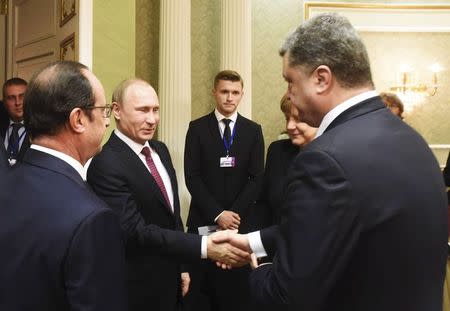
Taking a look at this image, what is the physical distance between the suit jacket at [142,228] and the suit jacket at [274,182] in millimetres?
630

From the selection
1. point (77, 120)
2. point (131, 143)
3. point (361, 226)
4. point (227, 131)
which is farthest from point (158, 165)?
point (227, 131)

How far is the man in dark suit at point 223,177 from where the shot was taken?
4156 millimetres

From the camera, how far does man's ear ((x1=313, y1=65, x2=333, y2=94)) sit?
1.44 metres

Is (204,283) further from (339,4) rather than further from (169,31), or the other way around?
(339,4)

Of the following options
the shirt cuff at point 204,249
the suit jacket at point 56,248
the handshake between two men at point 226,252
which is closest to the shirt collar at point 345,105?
the suit jacket at point 56,248

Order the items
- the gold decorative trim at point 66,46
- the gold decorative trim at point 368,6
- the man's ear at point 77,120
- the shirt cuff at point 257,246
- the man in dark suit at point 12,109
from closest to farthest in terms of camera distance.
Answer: the man's ear at point 77,120, the shirt cuff at point 257,246, the gold decorative trim at point 66,46, the man in dark suit at point 12,109, the gold decorative trim at point 368,6

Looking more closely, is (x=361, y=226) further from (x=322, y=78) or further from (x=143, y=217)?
(x=143, y=217)

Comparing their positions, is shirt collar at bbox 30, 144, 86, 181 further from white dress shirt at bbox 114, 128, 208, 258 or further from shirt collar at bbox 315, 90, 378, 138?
white dress shirt at bbox 114, 128, 208, 258

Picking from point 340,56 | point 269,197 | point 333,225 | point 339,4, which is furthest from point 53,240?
point 339,4

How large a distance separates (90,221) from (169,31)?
14.5 ft

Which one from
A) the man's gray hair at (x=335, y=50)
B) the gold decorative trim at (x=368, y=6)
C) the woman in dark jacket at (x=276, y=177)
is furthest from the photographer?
the gold decorative trim at (x=368, y=6)

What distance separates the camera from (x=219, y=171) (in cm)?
430

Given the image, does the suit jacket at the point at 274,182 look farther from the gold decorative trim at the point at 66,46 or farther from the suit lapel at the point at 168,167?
the gold decorative trim at the point at 66,46

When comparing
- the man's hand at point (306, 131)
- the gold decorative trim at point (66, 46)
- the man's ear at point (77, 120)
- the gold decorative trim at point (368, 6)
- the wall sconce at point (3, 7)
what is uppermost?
the gold decorative trim at point (368, 6)
